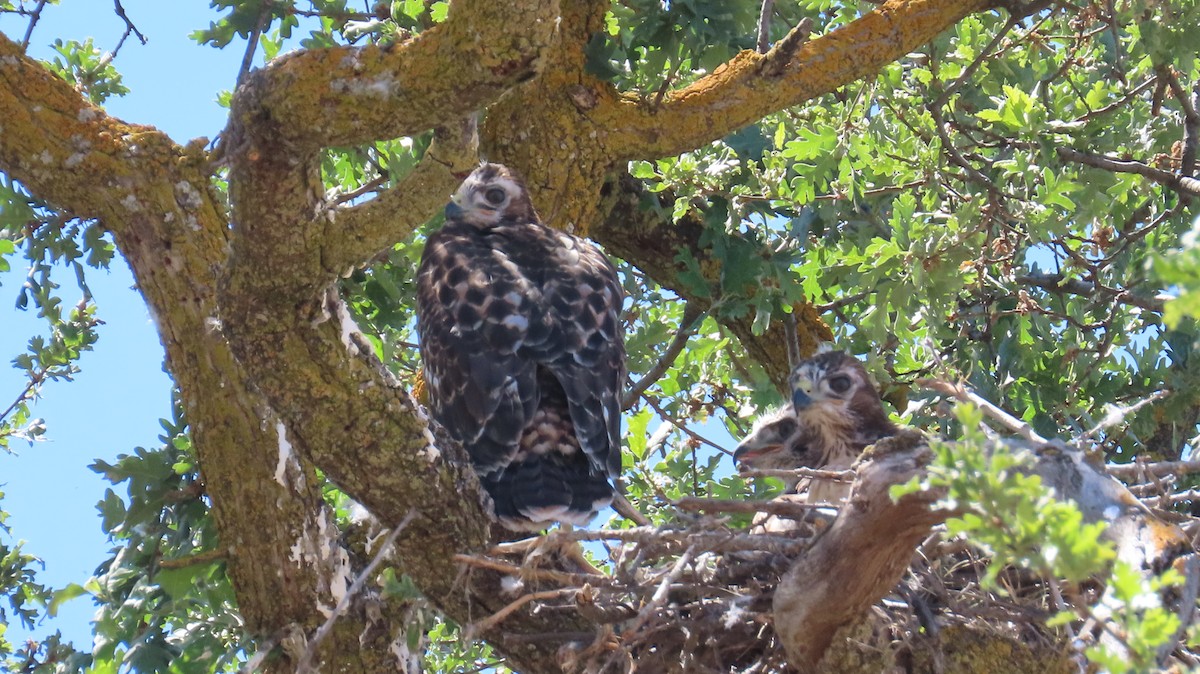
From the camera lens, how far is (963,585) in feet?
13.4

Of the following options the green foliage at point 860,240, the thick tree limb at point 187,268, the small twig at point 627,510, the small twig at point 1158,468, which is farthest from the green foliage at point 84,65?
the small twig at point 1158,468

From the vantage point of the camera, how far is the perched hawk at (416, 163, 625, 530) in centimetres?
435

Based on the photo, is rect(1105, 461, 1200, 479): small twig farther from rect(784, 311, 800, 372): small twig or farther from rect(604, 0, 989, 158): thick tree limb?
rect(784, 311, 800, 372): small twig

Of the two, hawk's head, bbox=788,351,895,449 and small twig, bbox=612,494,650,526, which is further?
hawk's head, bbox=788,351,895,449

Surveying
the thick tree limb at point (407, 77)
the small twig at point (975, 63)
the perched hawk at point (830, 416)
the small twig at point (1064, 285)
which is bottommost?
the thick tree limb at point (407, 77)

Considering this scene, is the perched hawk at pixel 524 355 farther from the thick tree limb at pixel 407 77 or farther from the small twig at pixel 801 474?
the thick tree limb at pixel 407 77

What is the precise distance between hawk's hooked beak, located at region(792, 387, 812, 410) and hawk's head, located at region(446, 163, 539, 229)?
119 centimetres

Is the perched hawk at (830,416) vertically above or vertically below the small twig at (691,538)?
above

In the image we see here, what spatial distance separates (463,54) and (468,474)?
4.46 ft

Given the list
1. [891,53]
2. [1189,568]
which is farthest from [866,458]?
[891,53]

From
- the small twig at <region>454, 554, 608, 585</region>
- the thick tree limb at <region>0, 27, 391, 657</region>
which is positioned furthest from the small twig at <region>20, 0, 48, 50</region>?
the small twig at <region>454, 554, 608, 585</region>

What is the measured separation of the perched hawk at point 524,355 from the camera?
4352 millimetres

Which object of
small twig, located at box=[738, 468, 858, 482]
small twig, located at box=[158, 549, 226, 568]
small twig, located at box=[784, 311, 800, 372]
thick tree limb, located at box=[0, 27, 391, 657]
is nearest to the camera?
small twig, located at box=[738, 468, 858, 482]

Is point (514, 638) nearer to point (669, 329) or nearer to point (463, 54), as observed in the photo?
point (463, 54)
